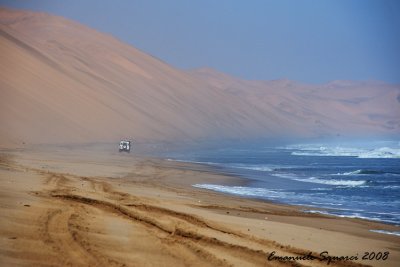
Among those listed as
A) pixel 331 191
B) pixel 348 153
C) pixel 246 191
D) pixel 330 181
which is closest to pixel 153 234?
pixel 246 191

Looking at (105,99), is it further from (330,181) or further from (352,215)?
(352,215)

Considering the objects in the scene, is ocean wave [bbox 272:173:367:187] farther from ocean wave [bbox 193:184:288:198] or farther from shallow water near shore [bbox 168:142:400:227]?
ocean wave [bbox 193:184:288:198]

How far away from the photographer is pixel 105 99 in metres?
73.1

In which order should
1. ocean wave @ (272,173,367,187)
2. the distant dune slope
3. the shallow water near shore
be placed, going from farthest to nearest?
the distant dune slope → ocean wave @ (272,173,367,187) → the shallow water near shore

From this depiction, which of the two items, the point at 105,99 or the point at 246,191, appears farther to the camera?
the point at 105,99

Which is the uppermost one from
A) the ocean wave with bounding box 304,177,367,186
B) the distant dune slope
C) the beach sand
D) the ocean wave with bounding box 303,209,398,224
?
the distant dune slope

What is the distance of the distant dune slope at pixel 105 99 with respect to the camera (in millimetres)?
52594

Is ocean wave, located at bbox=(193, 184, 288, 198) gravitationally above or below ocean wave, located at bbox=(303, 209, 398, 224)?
above

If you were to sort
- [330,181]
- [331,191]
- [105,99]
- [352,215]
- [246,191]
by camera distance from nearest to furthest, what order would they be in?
[352,215]
[246,191]
[331,191]
[330,181]
[105,99]

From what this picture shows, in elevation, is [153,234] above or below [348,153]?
below

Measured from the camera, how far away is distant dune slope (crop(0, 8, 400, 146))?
2071 inches

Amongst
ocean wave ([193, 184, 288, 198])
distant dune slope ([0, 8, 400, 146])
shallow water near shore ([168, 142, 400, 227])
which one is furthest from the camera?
distant dune slope ([0, 8, 400, 146])

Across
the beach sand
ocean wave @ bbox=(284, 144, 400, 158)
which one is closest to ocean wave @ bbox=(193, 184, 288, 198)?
the beach sand

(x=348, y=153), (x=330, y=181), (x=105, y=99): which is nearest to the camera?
(x=330, y=181)
